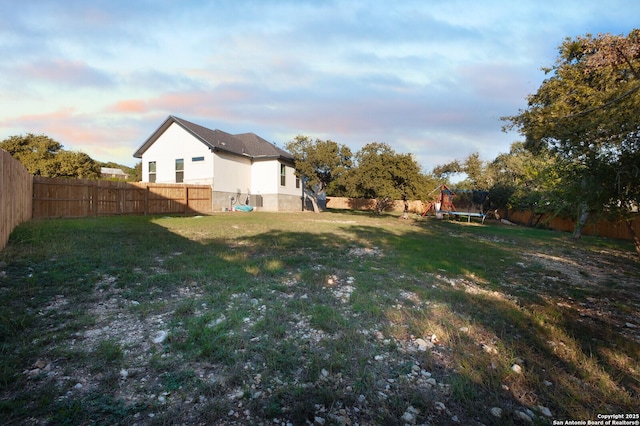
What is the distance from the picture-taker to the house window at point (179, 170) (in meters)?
23.1

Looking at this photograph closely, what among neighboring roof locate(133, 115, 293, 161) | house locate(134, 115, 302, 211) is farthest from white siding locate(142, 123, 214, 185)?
neighboring roof locate(133, 115, 293, 161)

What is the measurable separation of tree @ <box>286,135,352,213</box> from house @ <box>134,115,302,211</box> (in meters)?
1.20

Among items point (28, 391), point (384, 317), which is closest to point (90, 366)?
point (28, 391)

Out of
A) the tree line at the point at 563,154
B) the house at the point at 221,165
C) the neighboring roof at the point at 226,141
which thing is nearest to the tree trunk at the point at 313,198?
the tree line at the point at 563,154

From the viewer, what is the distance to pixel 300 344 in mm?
3146

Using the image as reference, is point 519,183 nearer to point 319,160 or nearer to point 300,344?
point 319,160

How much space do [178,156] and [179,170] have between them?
106 cm

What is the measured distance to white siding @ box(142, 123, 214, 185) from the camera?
22125 millimetres

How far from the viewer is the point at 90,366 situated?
2.64 meters

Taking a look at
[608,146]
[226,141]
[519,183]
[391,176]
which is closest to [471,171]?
[519,183]

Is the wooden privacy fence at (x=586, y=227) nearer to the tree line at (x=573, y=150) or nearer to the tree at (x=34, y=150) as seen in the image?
the tree line at (x=573, y=150)

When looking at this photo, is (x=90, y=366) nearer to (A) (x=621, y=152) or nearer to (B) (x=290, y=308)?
(B) (x=290, y=308)

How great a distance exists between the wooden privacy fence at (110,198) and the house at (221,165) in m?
1.77

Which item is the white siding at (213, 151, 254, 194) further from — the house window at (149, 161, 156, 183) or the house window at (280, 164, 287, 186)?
the house window at (149, 161, 156, 183)
